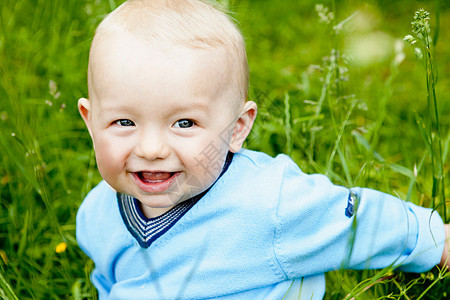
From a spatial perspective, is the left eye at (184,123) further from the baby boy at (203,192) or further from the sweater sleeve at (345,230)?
the sweater sleeve at (345,230)

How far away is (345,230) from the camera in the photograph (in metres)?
1.42

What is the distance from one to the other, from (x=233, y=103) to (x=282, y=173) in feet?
0.75

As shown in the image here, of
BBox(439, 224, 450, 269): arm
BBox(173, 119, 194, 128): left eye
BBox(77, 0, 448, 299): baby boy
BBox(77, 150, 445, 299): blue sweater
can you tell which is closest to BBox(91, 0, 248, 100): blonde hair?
BBox(77, 0, 448, 299): baby boy

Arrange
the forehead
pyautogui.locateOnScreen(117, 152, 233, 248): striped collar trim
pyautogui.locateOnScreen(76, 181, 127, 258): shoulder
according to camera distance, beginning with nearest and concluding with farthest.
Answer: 1. the forehead
2. pyautogui.locateOnScreen(117, 152, 233, 248): striped collar trim
3. pyautogui.locateOnScreen(76, 181, 127, 258): shoulder

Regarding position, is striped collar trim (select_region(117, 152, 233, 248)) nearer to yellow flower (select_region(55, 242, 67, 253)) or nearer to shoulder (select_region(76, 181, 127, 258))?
shoulder (select_region(76, 181, 127, 258))

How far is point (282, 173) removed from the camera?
1430mm

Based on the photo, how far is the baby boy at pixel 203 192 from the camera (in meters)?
1.26

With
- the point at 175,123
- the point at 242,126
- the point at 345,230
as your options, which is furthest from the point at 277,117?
Answer: the point at 175,123

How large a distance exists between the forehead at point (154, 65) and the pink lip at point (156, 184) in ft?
0.74

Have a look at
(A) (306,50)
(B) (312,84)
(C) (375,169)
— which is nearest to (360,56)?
(B) (312,84)

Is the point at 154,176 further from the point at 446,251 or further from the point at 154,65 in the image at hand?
the point at 446,251

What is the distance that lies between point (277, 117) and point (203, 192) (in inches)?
27.6

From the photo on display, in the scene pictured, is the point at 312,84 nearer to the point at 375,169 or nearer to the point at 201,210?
the point at 375,169

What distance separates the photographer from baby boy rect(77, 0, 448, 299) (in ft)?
4.14
